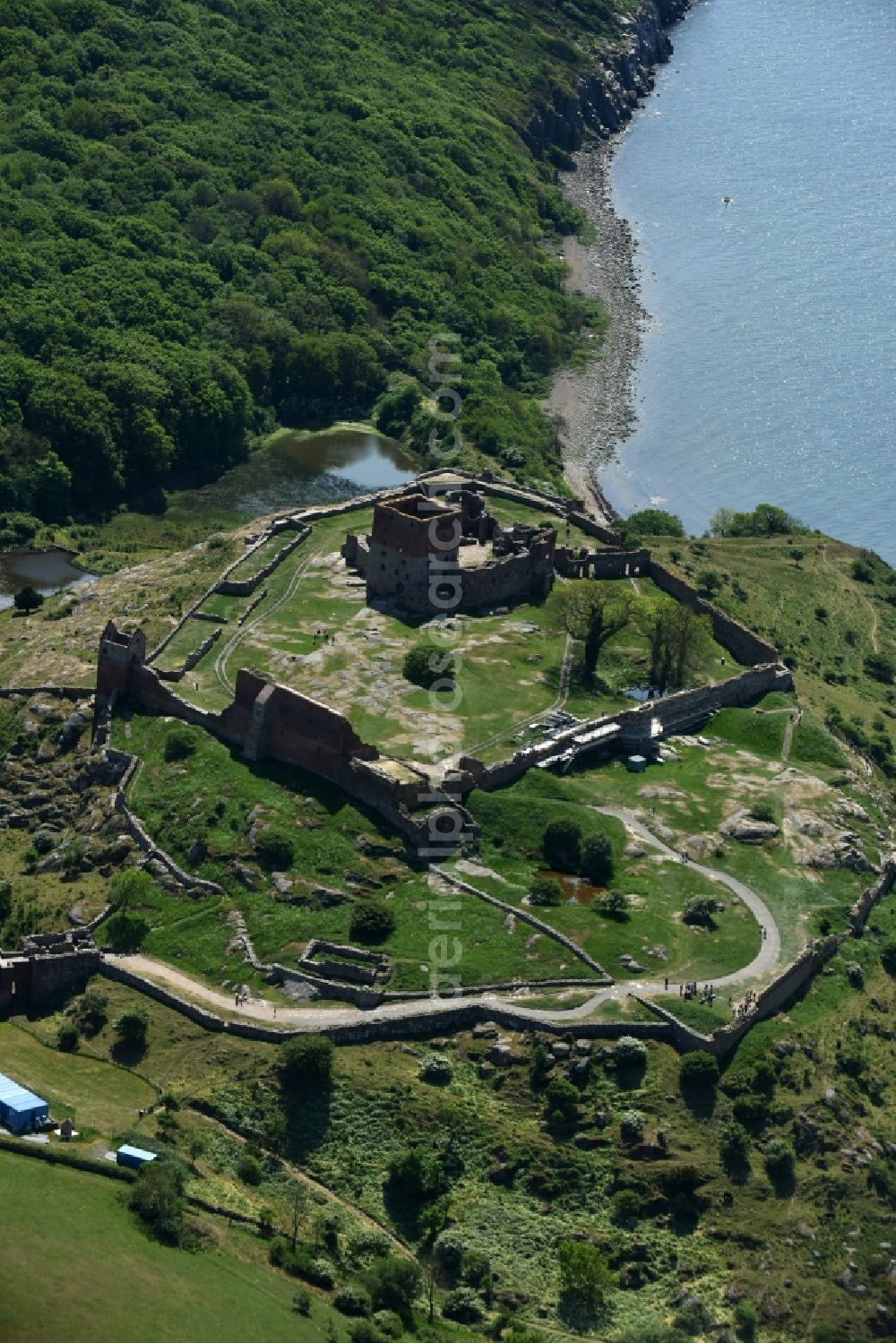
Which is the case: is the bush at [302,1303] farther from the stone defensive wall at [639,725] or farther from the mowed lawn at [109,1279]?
the stone defensive wall at [639,725]

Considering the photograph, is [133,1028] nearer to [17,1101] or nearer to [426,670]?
[17,1101]

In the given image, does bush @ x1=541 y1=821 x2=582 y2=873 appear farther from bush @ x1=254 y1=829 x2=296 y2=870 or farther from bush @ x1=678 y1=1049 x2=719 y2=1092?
bush @ x1=678 y1=1049 x2=719 y2=1092

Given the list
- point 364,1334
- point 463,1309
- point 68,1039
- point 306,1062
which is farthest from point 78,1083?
point 463,1309

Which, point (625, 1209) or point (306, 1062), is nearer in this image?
point (625, 1209)

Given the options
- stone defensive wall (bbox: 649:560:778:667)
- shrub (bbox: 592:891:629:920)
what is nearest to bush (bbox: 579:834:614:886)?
shrub (bbox: 592:891:629:920)

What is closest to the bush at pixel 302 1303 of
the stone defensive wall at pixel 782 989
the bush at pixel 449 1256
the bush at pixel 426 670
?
the bush at pixel 449 1256

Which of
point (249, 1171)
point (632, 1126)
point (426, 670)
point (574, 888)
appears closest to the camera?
point (249, 1171)

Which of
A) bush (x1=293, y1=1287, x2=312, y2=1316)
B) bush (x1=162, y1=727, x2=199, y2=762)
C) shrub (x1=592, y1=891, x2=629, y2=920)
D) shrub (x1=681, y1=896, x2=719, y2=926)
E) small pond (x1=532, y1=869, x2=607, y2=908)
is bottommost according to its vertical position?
bush (x1=293, y1=1287, x2=312, y2=1316)
